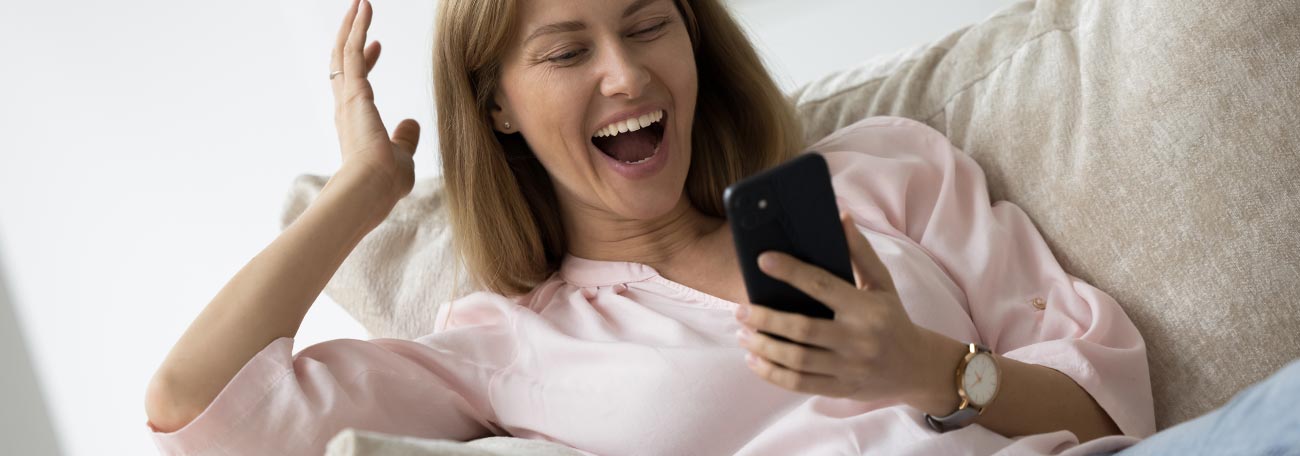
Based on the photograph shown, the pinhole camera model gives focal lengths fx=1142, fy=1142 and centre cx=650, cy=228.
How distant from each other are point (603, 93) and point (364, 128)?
1.18ft

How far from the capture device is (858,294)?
1.01 meters

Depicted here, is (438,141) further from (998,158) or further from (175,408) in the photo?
(998,158)

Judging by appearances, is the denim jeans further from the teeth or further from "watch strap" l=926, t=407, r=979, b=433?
the teeth

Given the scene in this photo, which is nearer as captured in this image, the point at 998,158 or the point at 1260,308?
the point at 1260,308

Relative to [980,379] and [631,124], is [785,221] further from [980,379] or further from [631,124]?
[631,124]

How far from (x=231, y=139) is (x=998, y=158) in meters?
2.01

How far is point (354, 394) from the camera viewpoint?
1.40 metres

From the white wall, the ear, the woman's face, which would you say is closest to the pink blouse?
the woman's face

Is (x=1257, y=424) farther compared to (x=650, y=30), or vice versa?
(x=650, y=30)

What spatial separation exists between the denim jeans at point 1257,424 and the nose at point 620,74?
0.77m

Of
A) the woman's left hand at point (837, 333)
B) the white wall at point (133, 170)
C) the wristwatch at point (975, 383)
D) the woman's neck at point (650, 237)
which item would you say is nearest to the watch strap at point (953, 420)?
the wristwatch at point (975, 383)

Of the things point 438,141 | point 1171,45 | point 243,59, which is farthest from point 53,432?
point 1171,45

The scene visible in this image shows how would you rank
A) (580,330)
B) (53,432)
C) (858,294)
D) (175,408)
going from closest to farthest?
(858,294) < (175,408) < (580,330) < (53,432)

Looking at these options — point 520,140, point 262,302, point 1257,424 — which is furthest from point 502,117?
point 1257,424
